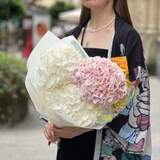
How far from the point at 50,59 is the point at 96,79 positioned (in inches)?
8.3

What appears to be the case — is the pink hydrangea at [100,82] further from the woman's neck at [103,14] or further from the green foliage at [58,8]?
the green foliage at [58,8]

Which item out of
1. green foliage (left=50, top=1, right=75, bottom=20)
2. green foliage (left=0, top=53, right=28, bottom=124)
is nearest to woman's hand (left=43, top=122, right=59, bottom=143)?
green foliage (left=0, top=53, right=28, bottom=124)

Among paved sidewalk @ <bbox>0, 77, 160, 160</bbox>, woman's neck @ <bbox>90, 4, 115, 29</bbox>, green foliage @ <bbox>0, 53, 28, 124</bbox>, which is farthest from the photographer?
green foliage @ <bbox>0, 53, 28, 124</bbox>

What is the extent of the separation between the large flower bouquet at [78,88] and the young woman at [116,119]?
0.11 m

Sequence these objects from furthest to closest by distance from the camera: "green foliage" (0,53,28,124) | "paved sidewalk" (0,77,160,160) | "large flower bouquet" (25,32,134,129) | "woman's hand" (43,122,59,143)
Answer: "green foliage" (0,53,28,124) < "paved sidewalk" (0,77,160,160) < "woman's hand" (43,122,59,143) < "large flower bouquet" (25,32,134,129)

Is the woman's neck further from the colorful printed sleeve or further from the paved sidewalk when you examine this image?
the paved sidewalk

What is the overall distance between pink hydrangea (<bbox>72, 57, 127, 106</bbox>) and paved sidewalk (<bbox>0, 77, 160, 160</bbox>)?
4.47m

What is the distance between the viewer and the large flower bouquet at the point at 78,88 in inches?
111

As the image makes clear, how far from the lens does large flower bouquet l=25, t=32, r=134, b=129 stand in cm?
282

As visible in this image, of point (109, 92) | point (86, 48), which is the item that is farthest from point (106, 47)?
point (109, 92)

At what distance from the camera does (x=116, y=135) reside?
3000 millimetres

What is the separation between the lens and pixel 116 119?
9.82 feet

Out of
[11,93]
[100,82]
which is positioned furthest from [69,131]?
[11,93]

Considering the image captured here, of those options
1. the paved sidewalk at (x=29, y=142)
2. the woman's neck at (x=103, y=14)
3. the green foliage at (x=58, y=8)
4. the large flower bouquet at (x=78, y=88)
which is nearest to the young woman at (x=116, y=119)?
the woman's neck at (x=103, y=14)
